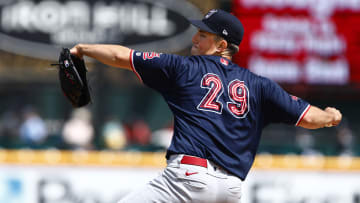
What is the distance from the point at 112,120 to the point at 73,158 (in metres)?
3.79

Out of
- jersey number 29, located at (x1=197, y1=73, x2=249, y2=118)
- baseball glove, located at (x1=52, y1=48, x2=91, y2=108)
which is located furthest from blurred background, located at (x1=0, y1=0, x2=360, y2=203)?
jersey number 29, located at (x1=197, y1=73, x2=249, y2=118)

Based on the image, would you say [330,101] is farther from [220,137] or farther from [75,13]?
[220,137]

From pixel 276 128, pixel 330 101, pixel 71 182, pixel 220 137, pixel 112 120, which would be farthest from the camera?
pixel 330 101

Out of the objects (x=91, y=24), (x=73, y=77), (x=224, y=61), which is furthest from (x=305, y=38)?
(x=73, y=77)

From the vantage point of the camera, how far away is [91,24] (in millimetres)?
11500

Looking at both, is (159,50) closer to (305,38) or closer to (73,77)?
(305,38)

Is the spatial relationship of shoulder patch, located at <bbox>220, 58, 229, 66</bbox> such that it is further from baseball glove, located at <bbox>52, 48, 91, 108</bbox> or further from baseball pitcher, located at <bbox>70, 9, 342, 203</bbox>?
baseball glove, located at <bbox>52, 48, 91, 108</bbox>

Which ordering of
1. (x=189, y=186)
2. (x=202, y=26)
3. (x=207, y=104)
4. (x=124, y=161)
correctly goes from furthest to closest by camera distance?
(x=124, y=161), (x=202, y=26), (x=207, y=104), (x=189, y=186)

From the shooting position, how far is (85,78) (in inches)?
142

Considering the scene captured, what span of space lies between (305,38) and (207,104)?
8633 millimetres

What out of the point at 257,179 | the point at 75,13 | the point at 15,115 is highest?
the point at 75,13

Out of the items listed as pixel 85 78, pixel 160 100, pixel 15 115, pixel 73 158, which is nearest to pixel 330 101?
pixel 160 100

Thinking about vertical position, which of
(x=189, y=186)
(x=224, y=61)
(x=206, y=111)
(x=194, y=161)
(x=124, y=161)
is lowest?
(x=124, y=161)

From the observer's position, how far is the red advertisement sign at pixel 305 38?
11438mm
